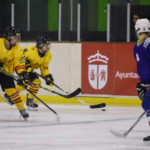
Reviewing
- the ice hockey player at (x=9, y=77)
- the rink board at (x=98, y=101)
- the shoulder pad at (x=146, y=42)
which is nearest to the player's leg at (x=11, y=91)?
the ice hockey player at (x=9, y=77)

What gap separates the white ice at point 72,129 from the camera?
554 centimetres

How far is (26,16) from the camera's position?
9297 millimetres

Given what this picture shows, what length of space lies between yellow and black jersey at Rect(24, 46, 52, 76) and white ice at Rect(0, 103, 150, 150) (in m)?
0.54

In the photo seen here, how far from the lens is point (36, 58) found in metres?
8.11

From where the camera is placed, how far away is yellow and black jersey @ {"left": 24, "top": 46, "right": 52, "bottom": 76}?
26.6ft

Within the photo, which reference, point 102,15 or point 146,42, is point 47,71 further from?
point 146,42

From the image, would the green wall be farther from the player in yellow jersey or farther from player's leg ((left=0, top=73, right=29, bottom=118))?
player's leg ((left=0, top=73, right=29, bottom=118))

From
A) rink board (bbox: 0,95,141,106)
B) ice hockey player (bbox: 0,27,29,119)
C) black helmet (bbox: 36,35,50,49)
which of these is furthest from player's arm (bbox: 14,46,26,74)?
rink board (bbox: 0,95,141,106)

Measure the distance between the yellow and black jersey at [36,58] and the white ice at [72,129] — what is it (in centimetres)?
54

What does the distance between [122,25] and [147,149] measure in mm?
3621

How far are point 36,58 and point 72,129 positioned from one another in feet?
5.81

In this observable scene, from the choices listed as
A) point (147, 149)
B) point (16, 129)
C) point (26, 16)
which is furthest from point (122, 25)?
point (147, 149)

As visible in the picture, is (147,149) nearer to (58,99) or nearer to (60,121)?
(60,121)

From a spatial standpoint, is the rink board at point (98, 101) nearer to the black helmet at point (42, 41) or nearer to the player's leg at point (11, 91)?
the black helmet at point (42, 41)
